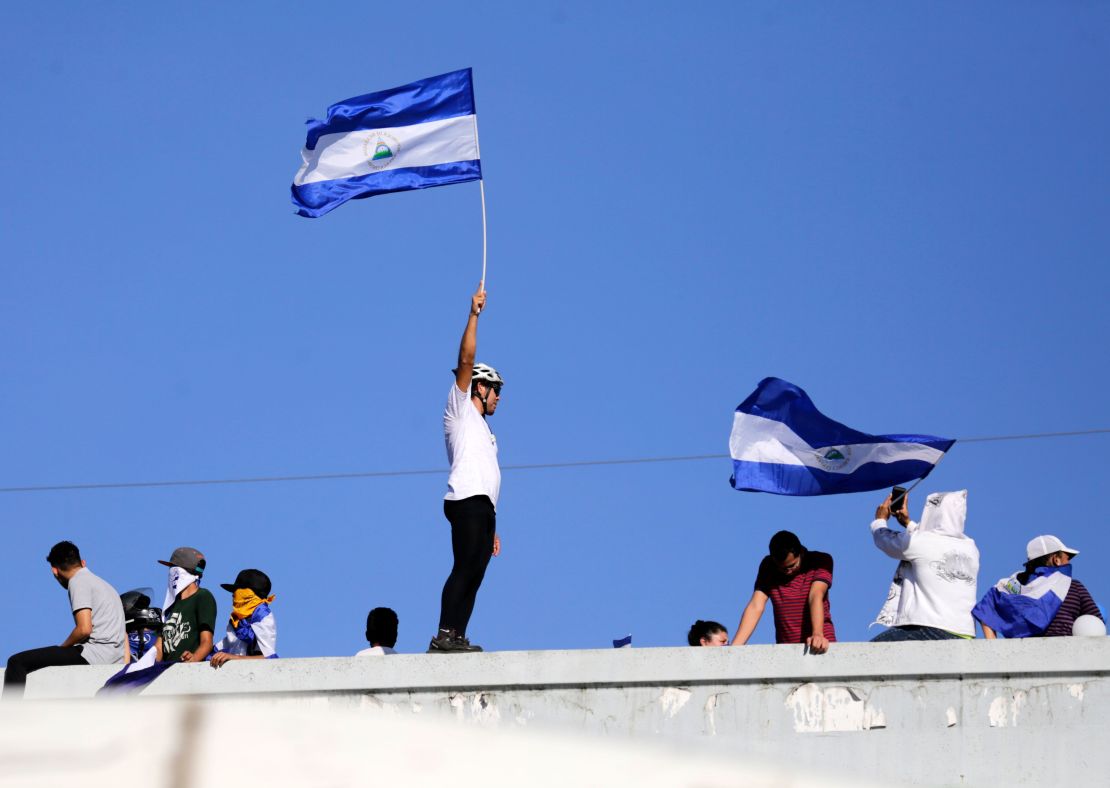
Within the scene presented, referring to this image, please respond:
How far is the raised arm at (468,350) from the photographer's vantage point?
331 inches

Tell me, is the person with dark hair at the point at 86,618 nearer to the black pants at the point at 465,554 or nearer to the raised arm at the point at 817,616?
the black pants at the point at 465,554

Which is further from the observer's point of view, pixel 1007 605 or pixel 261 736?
pixel 1007 605

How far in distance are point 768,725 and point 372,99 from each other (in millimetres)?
5608

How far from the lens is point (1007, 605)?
8508 millimetres

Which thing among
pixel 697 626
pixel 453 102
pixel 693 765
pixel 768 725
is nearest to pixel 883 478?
pixel 697 626

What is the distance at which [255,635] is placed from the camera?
954cm

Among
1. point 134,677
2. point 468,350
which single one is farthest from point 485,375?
point 134,677

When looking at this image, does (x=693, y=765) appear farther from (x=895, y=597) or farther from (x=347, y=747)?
(x=895, y=597)

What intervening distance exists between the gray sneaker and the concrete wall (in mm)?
92

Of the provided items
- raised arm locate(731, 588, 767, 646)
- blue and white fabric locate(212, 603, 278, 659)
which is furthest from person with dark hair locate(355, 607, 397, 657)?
raised arm locate(731, 588, 767, 646)

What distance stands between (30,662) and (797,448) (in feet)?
16.2

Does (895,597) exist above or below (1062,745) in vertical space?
above

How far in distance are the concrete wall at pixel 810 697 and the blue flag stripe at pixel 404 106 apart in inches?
173

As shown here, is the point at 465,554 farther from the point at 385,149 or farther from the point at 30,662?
the point at 385,149
